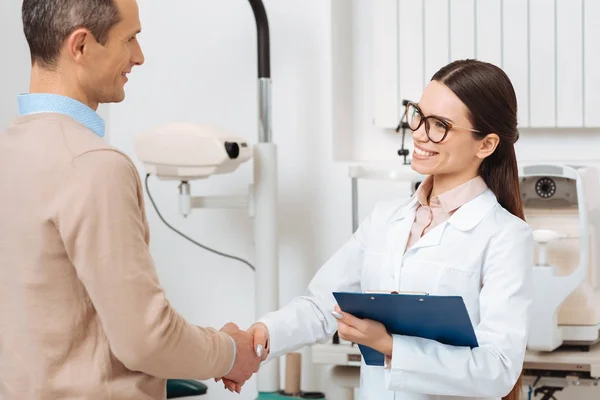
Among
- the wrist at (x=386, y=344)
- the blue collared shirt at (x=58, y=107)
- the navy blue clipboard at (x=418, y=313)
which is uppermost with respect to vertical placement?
the blue collared shirt at (x=58, y=107)

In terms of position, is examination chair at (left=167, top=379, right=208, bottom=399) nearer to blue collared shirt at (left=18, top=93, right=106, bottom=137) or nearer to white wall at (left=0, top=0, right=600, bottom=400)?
white wall at (left=0, top=0, right=600, bottom=400)

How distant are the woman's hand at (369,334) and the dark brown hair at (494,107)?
382mm

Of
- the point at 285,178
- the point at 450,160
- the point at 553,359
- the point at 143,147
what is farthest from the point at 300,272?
the point at 450,160

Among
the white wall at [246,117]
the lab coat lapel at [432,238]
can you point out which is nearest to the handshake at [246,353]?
the lab coat lapel at [432,238]

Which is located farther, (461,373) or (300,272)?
(300,272)

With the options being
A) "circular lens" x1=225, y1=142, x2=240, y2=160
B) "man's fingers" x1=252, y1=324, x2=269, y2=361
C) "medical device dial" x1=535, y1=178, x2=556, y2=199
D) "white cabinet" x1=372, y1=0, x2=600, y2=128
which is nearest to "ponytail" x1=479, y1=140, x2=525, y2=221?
"man's fingers" x1=252, y1=324, x2=269, y2=361

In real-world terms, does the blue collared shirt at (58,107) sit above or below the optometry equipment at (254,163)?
above

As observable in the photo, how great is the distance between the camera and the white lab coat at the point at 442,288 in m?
1.58

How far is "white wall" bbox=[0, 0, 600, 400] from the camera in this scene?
308 centimetres

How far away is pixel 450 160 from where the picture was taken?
5.70ft

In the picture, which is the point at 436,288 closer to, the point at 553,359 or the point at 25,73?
the point at 553,359

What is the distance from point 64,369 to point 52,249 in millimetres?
192

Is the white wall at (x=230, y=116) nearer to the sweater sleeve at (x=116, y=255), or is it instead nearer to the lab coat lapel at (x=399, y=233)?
the lab coat lapel at (x=399, y=233)

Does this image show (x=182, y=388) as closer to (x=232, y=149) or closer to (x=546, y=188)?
(x=232, y=149)
